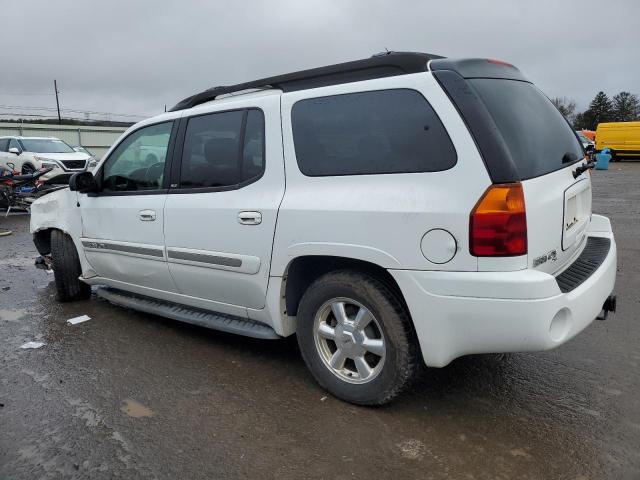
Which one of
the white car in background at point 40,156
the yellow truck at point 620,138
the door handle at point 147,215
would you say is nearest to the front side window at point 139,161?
the door handle at point 147,215

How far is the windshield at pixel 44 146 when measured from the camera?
15.9 meters

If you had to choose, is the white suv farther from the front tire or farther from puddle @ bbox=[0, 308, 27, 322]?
puddle @ bbox=[0, 308, 27, 322]

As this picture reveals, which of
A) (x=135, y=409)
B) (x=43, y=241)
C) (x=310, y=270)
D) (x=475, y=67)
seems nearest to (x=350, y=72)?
(x=475, y=67)

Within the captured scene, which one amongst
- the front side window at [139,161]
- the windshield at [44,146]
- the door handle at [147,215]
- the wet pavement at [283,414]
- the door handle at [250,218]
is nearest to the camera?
the wet pavement at [283,414]

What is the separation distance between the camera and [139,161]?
14.1 feet

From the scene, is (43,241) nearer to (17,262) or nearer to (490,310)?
(17,262)

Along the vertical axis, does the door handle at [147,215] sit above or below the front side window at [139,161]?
below

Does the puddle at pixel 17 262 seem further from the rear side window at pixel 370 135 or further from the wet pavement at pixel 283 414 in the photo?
the rear side window at pixel 370 135

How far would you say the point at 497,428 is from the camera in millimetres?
2838

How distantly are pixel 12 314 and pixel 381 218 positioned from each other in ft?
13.3

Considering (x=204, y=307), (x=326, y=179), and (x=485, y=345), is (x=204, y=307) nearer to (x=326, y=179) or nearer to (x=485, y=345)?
(x=326, y=179)

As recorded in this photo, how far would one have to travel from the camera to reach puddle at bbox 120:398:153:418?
305 centimetres

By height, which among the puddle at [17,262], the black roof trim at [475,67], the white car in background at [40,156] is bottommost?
the puddle at [17,262]

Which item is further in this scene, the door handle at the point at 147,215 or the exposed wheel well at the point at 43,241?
the exposed wheel well at the point at 43,241
